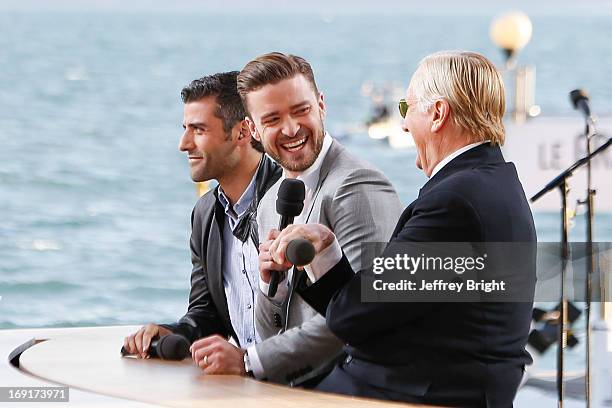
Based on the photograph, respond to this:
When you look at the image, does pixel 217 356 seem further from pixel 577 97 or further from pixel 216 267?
pixel 577 97

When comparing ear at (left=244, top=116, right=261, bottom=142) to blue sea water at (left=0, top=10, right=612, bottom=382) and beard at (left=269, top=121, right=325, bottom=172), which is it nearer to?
beard at (left=269, top=121, right=325, bottom=172)

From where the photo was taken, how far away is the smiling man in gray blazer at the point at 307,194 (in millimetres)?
2646

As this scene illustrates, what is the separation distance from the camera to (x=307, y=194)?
2791 mm

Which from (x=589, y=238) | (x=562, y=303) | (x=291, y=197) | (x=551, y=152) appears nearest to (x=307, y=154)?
(x=291, y=197)

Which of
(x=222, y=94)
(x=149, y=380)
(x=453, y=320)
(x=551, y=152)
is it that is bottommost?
(x=149, y=380)

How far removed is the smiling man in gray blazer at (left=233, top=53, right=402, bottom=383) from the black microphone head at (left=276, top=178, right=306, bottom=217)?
169mm

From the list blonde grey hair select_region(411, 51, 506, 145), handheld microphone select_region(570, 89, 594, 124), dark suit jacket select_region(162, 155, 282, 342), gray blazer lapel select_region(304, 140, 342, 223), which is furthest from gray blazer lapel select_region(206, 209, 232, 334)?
handheld microphone select_region(570, 89, 594, 124)

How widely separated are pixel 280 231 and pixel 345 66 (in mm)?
44826

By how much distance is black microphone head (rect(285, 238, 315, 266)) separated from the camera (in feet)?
7.43

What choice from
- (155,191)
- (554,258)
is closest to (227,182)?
(554,258)

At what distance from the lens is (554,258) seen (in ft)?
12.6

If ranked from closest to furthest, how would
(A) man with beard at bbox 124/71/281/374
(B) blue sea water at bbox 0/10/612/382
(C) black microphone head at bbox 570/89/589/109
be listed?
1. (A) man with beard at bbox 124/71/281/374
2. (C) black microphone head at bbox 570/89/589/109
3. (B) blue sea water at bbox 0/10/612/382

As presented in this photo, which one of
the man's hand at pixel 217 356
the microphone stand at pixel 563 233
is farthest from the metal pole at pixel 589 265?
the man's hand at pixel 217 356

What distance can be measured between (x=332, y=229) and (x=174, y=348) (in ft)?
1.30
